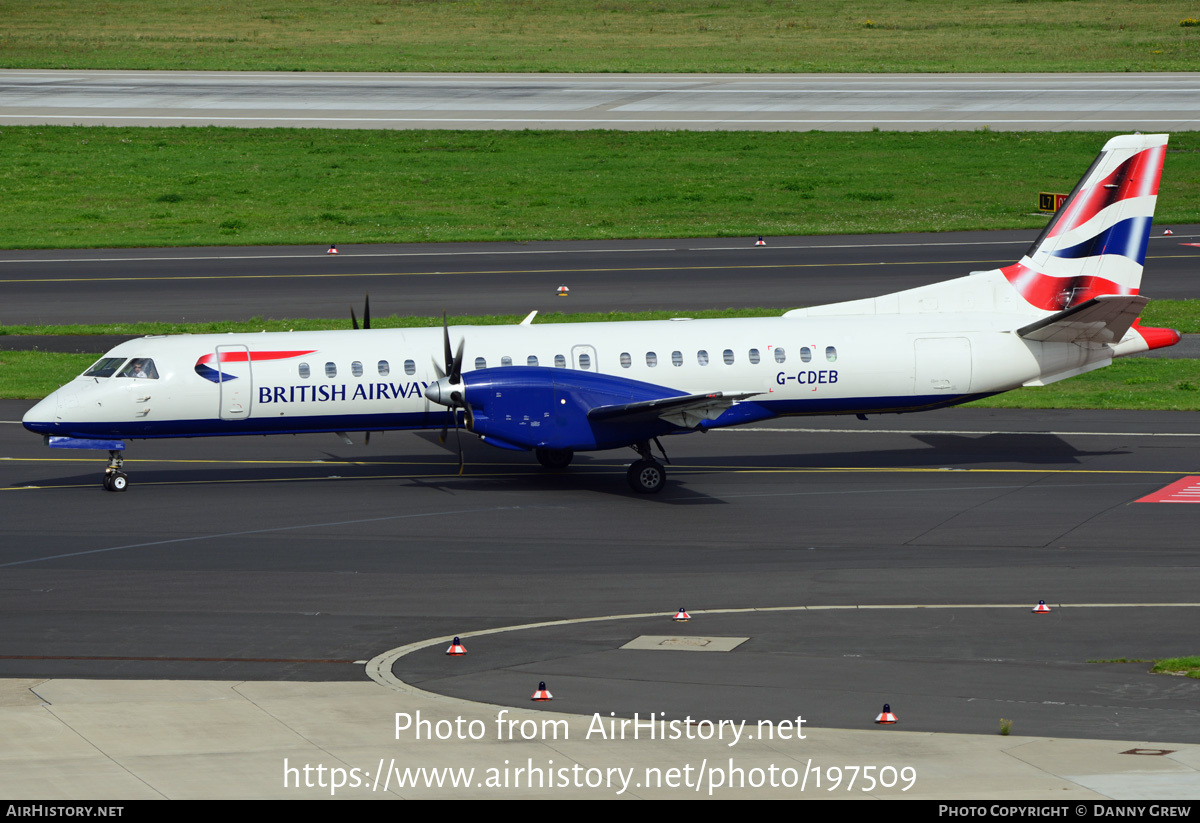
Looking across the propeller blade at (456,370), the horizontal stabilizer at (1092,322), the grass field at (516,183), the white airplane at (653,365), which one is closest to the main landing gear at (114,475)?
the white airplane at (653,365)

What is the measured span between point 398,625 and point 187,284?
3239cm

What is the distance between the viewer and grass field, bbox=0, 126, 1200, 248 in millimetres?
61031

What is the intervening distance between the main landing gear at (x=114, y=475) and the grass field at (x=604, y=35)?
65398 mm

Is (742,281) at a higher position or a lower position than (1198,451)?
higher

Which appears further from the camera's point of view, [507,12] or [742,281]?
[507,12]

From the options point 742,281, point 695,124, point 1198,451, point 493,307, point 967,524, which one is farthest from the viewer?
point 695,124

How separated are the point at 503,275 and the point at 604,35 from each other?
5618 cm

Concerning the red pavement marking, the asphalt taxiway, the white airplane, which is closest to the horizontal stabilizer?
the white airplane

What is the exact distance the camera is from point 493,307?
46.6 meters

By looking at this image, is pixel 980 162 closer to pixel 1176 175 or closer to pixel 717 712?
pixel 1176 175

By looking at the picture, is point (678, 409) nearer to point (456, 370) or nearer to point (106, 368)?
point (456, 370)

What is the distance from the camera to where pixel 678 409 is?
28.0 meters

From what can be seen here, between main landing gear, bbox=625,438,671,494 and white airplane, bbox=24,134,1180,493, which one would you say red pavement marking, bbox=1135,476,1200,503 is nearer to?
white airplane, bbox=24,134,1180,493

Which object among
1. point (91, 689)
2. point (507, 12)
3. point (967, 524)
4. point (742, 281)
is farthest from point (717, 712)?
point (507, 12)
